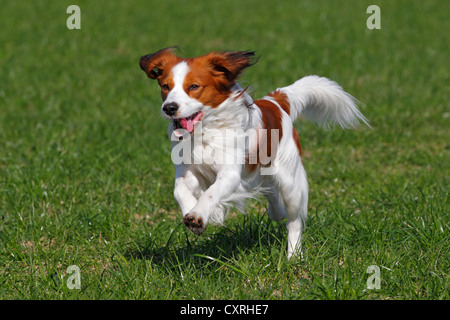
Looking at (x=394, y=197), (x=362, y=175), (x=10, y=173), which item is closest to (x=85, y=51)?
(x=10, y=173)

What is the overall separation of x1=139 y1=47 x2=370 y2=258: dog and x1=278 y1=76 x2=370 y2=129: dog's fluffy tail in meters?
0.23

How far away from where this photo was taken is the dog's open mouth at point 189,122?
3713 mm

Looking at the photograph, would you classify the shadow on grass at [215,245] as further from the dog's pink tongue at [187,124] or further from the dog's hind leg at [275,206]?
the dog's pink tongue at [187,124]

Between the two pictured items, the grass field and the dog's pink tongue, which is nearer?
the dog's pink tongue

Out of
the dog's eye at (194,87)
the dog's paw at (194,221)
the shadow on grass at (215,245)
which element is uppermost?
the dog's eye at (194,87)

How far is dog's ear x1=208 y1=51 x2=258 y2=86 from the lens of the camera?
3809mm

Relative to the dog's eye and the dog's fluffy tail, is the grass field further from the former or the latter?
the dog's eye

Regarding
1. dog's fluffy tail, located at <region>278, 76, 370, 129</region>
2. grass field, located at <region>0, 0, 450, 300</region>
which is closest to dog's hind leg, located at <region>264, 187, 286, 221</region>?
grass field, located at <region>0, 0, 450, 300</region>

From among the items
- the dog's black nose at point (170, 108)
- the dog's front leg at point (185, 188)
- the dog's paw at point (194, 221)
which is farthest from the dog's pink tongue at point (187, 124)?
the dog's paw at point (194, 221)

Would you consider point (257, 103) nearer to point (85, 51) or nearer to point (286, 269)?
point (286, 269)

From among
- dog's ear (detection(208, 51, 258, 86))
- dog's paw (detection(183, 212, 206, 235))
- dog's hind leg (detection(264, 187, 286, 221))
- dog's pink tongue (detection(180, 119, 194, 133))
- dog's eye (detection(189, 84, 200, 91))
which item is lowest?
dog's hind leg (detection(264, 187, 286, 221))

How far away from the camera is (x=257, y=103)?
4.30 metres

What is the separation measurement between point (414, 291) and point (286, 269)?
79 cm

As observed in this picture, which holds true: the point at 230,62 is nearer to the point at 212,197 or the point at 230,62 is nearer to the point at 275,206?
the point at 212,197
